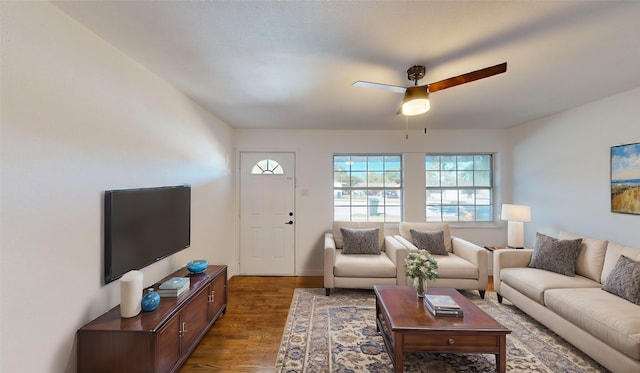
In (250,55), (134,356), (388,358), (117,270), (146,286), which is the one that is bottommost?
(388,358)

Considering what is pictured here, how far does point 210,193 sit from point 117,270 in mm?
1688

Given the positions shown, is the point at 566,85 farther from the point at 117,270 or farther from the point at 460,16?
the point at 117,270

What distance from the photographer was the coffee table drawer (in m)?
1.83

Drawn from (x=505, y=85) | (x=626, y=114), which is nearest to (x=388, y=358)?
(x=505, y=85)

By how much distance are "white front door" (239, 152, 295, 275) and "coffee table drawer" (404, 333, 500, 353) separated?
2.73 m

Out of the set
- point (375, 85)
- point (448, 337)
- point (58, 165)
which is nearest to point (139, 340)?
point (58, 165)

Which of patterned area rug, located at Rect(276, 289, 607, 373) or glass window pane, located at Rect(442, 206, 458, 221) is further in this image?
glass window pane, located at Rect(442, 206, 458, 221)

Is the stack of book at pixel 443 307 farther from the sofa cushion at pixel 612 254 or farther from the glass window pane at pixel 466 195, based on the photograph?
the glass window pane at pixel 466 195

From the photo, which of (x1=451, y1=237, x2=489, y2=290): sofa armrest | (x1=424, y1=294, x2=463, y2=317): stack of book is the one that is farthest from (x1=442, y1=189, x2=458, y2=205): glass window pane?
(x1=424, y1=294, x2=463, y2=317): stack of book

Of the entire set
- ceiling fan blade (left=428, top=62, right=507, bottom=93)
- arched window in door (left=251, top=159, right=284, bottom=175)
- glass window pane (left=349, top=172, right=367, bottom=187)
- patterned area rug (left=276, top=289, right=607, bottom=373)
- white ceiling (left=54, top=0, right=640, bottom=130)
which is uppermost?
white ceiling (left=54, top=0, right=640, bottom=130)

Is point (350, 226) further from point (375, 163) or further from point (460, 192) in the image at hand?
point (460, 192)

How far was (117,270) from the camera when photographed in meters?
1.83

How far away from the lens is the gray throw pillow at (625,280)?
2.10 metres

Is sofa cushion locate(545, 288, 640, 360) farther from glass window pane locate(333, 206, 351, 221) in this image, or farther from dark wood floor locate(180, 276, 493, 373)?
glass window pane locate(333, 206, 351, 221)
